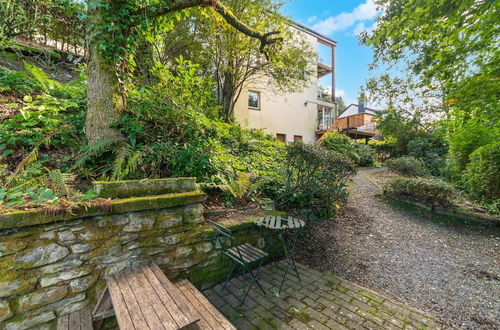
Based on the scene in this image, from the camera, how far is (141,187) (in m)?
2.52

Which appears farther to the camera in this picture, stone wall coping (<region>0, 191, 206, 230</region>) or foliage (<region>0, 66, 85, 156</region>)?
foliage (<region>0, 66, 85, 156</region>)

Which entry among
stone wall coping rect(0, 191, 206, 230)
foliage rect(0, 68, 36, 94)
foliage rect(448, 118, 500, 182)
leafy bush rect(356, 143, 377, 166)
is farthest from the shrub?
foliage rect(0, 68, 36, 94)

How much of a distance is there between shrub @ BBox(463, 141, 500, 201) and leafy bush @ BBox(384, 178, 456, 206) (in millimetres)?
629

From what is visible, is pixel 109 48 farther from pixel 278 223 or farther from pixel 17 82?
pixel 278 223

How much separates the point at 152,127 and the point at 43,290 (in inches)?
108

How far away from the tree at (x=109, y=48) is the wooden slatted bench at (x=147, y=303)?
7.20ft

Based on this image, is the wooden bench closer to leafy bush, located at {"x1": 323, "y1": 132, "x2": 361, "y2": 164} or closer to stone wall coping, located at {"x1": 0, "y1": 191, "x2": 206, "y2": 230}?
stone wall coping, located at {"x1": 0, "y1": 191, "x2": 206, "y2": 230}

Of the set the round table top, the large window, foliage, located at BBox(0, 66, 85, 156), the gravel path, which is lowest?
the gravel path

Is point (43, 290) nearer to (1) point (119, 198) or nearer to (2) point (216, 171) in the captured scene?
(1) point (119, 198)

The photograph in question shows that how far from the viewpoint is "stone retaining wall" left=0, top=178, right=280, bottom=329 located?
175 centimetres

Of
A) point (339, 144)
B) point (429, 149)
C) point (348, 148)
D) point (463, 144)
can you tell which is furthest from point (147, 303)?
point (429, 149)

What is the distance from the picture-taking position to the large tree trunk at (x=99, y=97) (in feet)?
10.3

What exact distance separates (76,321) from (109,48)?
3.44m

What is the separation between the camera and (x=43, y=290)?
186cm
